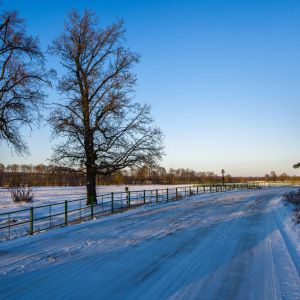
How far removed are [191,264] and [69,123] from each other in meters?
18.9

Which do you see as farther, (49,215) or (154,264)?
(49,215)

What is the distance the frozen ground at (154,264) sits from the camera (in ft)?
20.0

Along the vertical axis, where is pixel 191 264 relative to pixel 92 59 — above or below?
below

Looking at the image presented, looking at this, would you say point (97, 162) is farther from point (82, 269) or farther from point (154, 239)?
point (82, 269)

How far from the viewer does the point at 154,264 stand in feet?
26.3

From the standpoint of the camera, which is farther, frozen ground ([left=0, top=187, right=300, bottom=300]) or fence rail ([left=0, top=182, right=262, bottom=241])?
fence rail ([left=0, top=182, right=262, bottom=241])

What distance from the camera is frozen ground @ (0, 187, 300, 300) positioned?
6086 mm

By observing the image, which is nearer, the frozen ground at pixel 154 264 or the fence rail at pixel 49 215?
the frozen ground at pixel 154 264

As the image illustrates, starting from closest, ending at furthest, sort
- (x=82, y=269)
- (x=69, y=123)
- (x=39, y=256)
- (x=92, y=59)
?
(x=82, y=269), (x=39, y=256), (x=69, y=123), (x=92, y=59)

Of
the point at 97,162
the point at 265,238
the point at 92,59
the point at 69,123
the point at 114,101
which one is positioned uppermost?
the point at 92,59

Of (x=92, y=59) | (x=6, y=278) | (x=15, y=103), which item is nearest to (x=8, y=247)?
(x=6, y=278)

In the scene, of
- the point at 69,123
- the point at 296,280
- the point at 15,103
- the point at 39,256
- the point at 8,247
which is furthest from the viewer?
the point at 69,123

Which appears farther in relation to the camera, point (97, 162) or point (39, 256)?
point (97, 162)

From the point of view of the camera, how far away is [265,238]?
38.5 ft
